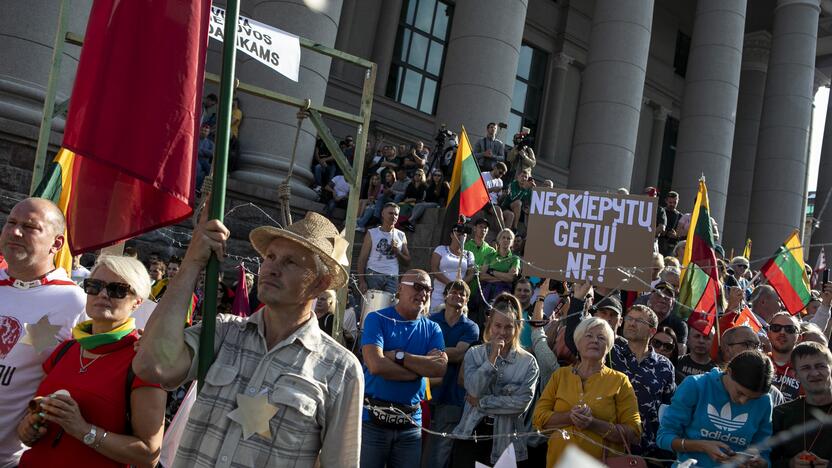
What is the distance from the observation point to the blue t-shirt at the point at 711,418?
498cm

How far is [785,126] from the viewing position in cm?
2638

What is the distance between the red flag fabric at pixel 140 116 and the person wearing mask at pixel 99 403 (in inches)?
12.8

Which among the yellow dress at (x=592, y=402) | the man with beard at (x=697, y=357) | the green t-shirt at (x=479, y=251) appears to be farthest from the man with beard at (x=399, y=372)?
the green t-shirt at (x=479, y=251)

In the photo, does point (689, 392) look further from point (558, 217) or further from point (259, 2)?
point (259, 2)

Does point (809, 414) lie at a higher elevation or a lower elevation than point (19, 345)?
higher

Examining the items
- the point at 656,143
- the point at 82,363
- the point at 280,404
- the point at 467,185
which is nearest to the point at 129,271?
the point at 82,363

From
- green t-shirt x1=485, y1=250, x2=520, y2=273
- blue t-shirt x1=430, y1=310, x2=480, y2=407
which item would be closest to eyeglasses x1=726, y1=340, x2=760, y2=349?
blue t-shirt x1=430, y1=310, x2=480, y2=407

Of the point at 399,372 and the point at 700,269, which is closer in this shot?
the point at 399,372

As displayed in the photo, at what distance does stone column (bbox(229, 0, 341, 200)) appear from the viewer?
480 inches

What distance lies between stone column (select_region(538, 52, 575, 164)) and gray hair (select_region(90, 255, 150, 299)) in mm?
24367

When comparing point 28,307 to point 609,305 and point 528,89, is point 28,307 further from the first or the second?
point 528,89

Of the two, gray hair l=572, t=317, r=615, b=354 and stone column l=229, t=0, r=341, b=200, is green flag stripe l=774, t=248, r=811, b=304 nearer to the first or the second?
gray hair l=572, t=317, r=615, b=354

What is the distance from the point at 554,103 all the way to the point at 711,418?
23.1 metres

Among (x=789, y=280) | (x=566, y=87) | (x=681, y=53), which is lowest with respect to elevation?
(x=789, y=280)
